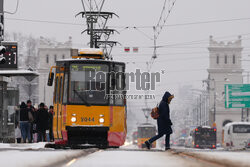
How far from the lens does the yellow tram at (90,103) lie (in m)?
19.8

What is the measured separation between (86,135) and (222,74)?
108 meters

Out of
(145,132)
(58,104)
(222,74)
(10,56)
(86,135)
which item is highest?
(222,74)

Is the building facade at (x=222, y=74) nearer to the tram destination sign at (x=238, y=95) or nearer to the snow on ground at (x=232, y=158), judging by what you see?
the tram destination sign at (x=238, y=95)

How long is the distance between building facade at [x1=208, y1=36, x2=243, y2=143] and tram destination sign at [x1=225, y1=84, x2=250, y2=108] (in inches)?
2011

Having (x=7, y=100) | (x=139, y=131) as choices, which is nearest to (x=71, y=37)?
(x=139, y=131)

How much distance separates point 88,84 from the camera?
20109 millimetres

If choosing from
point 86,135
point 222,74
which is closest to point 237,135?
point 86,135

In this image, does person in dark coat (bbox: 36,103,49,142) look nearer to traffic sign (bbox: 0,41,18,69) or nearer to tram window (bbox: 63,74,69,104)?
traffic sign (bbox: 0,41,18,69)

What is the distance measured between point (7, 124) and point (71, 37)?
111821mm

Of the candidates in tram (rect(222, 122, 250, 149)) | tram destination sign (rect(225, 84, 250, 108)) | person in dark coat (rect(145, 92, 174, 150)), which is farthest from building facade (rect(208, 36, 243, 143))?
person in dark coat (rect(145, 92, 174, 150))

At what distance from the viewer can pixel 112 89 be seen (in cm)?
2045

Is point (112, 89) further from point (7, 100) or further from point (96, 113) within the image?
point (7, 100)

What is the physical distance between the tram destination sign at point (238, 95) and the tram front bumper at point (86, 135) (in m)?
45.9

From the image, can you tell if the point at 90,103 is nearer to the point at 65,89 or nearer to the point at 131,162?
the point at 65,89
